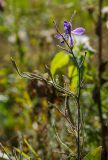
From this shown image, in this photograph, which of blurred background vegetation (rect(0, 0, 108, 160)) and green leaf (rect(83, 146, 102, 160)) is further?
blurred background vegetation (rect(0, 0, 108, 160))

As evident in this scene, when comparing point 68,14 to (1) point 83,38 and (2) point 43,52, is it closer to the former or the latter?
(2) point 43,52

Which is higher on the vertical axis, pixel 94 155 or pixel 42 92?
pixel 42 92

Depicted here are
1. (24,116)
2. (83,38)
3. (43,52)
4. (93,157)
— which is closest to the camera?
(93,157)

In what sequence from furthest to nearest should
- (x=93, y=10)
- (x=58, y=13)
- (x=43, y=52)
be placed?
(x=58, y=13), (x=43, y=52), (x=93, y=10)

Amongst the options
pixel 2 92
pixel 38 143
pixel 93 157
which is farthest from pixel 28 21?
pixel 93 157

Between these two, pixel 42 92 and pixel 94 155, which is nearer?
pixel 94 155

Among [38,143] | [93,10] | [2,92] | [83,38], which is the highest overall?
[93,10]

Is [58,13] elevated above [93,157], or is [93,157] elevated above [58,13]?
[58,13]

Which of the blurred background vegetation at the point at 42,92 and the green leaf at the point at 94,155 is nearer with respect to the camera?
the green leaf at the point at 94,155
